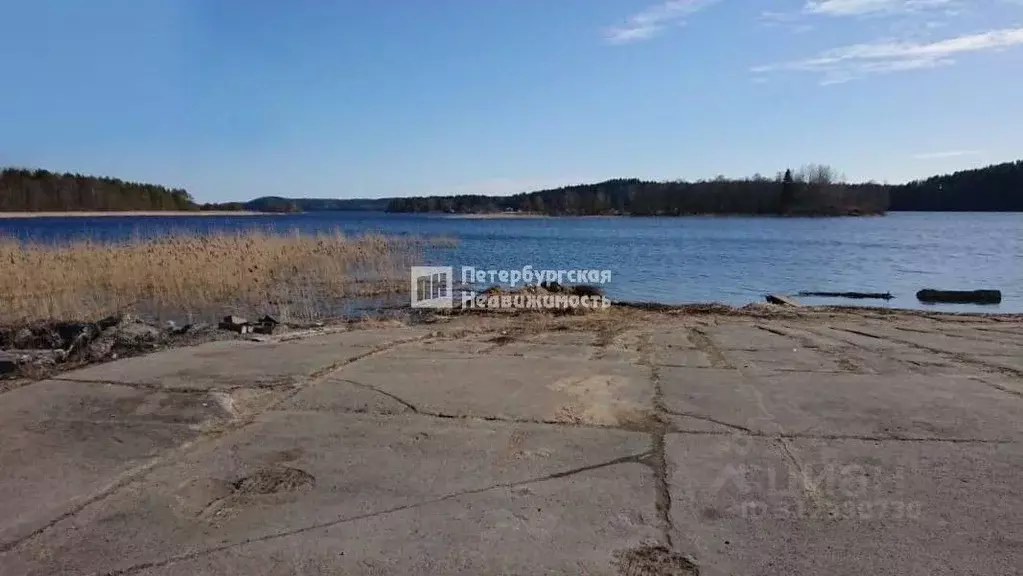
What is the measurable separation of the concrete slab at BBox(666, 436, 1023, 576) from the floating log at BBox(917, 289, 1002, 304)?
15.9 metres

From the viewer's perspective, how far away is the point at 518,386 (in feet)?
19.9

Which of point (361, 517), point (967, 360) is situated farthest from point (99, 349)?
point (967, 360)

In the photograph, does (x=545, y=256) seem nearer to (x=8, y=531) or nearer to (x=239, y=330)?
(x=239, y=330)

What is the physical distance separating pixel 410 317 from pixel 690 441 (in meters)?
8.75

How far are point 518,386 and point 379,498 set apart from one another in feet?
8.02

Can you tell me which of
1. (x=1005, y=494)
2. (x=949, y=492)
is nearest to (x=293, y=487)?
(x=949, y=492)

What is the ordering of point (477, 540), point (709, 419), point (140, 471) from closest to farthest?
1. point (477, 540)
2. point (140, 471)
3. point (709, 419)

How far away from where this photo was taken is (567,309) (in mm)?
13016

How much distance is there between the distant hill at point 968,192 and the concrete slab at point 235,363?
427 ft

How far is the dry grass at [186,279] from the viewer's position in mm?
14594

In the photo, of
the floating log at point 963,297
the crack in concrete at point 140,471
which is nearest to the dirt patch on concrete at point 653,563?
the crack in concrete at point 140,471

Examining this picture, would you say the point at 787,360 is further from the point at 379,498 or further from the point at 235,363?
the point at 235,363

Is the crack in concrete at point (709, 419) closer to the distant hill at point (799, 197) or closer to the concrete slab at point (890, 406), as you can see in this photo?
the concrete slab at point (890, 406)
